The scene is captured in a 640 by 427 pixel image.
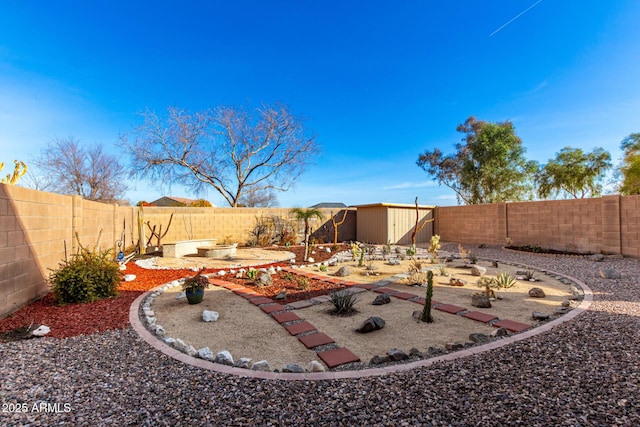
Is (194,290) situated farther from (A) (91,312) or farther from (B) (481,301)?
(B) (481,301)

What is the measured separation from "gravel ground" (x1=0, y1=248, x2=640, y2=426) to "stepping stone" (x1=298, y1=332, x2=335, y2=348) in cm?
87

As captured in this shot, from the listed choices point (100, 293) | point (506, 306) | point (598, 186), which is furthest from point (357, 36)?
point (598, 186)

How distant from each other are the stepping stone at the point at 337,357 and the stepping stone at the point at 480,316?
1.85 m

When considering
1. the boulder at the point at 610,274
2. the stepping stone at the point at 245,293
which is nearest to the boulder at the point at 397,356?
the stepping stone at the point at 245,293

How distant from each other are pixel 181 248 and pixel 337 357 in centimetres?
802

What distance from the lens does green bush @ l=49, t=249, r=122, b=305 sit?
4.15 metres

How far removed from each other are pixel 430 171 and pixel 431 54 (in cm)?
1252

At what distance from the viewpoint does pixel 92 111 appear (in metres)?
11.3

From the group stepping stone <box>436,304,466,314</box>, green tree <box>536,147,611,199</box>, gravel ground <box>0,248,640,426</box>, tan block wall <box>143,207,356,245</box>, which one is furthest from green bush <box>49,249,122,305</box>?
green tree <box>536,147,611,199</box>

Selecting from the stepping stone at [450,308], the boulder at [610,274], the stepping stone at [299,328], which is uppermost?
the boulder at [610,274]

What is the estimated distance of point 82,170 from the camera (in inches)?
659

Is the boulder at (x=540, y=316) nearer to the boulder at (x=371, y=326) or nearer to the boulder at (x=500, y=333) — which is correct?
the boulder at (x=500, y=333)

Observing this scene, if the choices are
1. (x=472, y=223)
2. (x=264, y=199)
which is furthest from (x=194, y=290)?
(x=264, y=199)

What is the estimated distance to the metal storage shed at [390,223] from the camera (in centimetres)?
1255
